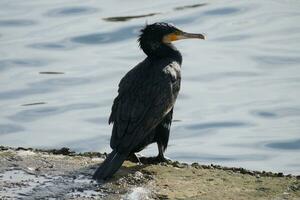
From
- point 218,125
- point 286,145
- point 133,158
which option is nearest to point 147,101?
point 133,158

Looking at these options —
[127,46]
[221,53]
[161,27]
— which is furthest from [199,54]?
[161,27]

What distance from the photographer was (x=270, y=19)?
50.2ft

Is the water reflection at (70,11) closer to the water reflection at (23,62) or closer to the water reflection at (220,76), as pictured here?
the water reflection at (23,62)

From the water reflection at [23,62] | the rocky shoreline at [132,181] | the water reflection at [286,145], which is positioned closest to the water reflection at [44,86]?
the water reflection at [23,62]

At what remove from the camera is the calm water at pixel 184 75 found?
37.3 ft

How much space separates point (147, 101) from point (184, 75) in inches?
204

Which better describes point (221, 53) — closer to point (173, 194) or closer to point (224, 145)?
point (224, 145)

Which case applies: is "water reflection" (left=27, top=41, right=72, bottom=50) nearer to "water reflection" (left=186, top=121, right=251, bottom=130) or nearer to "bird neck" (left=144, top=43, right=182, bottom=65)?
"water reflection" (left=186, top=121, right=251, bottom=130)

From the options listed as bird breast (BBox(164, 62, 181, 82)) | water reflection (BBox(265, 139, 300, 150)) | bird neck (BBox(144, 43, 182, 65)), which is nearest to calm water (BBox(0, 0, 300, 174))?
water reflection (BBox(265, 139, 300, 150))

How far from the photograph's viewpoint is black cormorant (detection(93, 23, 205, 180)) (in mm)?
7609

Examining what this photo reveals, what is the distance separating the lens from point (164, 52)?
862 centimetres

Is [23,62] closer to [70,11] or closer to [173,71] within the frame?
[70,11]

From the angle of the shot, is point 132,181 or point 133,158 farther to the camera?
point 133,158

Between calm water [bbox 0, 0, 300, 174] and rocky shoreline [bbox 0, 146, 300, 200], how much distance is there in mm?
3024
